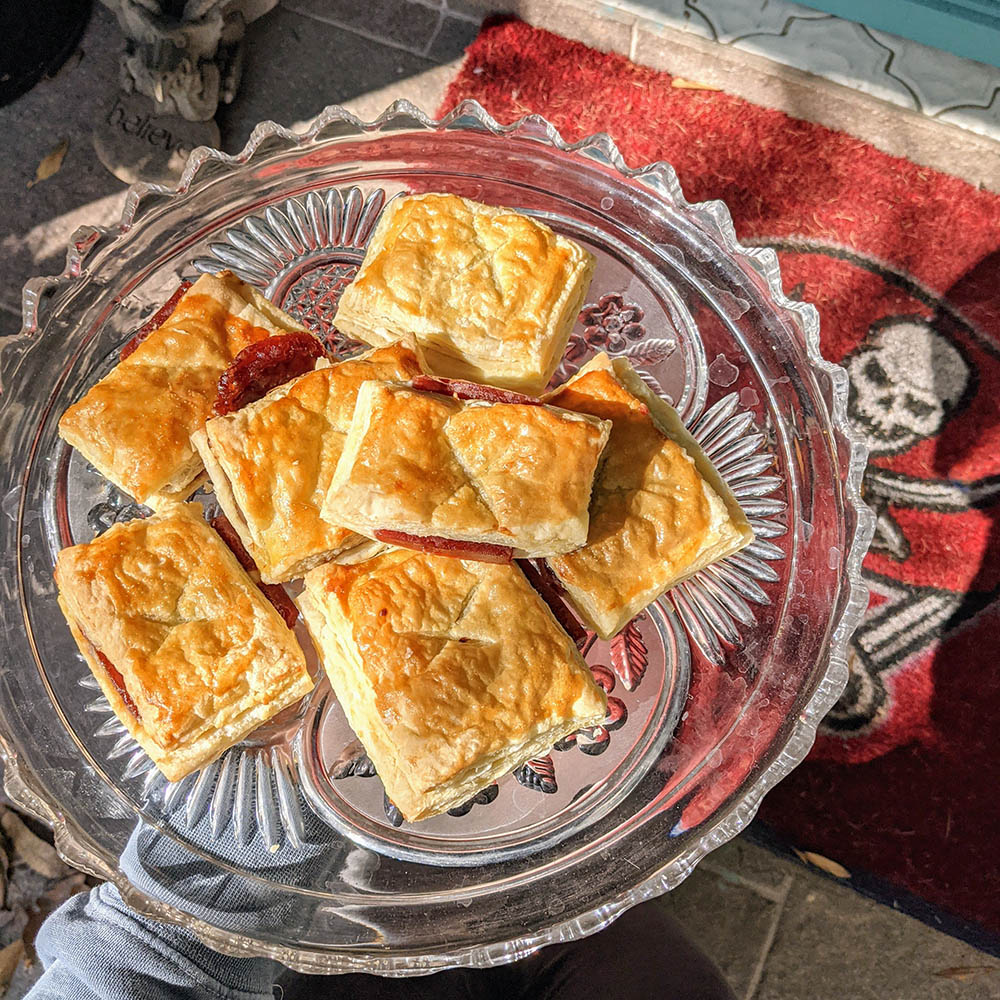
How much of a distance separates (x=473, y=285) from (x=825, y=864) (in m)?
2.19

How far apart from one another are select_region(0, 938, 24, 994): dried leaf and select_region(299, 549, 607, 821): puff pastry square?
84.6 inches

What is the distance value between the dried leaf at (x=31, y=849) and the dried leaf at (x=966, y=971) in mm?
2971

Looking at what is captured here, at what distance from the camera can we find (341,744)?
2.06 metres

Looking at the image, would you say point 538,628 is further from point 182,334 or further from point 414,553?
point 182,334

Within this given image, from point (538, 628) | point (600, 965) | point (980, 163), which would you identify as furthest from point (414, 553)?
A: point (980, 163)

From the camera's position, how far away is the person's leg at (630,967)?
263 centimetres

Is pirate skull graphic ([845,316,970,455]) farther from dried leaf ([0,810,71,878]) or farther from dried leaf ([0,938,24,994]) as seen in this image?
dried leaf ([0,938,24,994])

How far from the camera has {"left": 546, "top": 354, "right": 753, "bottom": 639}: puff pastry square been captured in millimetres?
1890

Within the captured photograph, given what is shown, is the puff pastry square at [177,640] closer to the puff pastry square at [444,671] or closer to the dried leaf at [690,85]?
the puff pastry square at [444,671]

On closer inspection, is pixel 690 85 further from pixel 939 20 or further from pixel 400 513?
pixel 400 513

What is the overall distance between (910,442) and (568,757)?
5.61ft

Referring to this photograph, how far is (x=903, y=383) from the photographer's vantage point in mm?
3037

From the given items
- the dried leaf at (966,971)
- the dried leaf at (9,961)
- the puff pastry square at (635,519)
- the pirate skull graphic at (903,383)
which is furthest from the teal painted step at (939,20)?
the dried leaf at (9,961)

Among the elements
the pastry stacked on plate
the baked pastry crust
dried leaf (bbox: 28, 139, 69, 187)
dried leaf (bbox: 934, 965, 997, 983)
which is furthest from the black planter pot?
dried leaf (bbox: 934, 965, 997, 983)
